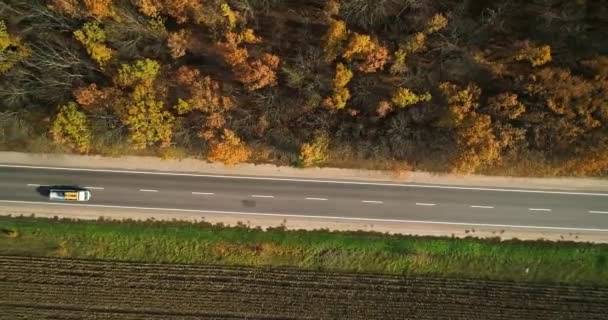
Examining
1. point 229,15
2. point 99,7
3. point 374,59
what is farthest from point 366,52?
point 99,7

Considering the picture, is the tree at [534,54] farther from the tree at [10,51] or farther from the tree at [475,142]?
the tree at [10,51]

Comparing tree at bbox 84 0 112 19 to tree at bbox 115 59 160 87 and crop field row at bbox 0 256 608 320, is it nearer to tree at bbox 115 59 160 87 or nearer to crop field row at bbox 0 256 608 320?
tree at bbox 115 59 160 87

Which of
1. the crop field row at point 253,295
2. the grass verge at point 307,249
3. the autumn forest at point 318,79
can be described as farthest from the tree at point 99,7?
the crop field row at point 253,295

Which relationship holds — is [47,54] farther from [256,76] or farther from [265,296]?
[265,296]

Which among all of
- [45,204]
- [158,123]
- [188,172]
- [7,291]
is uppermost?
[158,123]

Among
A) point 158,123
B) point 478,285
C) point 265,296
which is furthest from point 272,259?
point 478,285

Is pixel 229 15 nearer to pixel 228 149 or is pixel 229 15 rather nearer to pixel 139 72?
pixel 139 72
